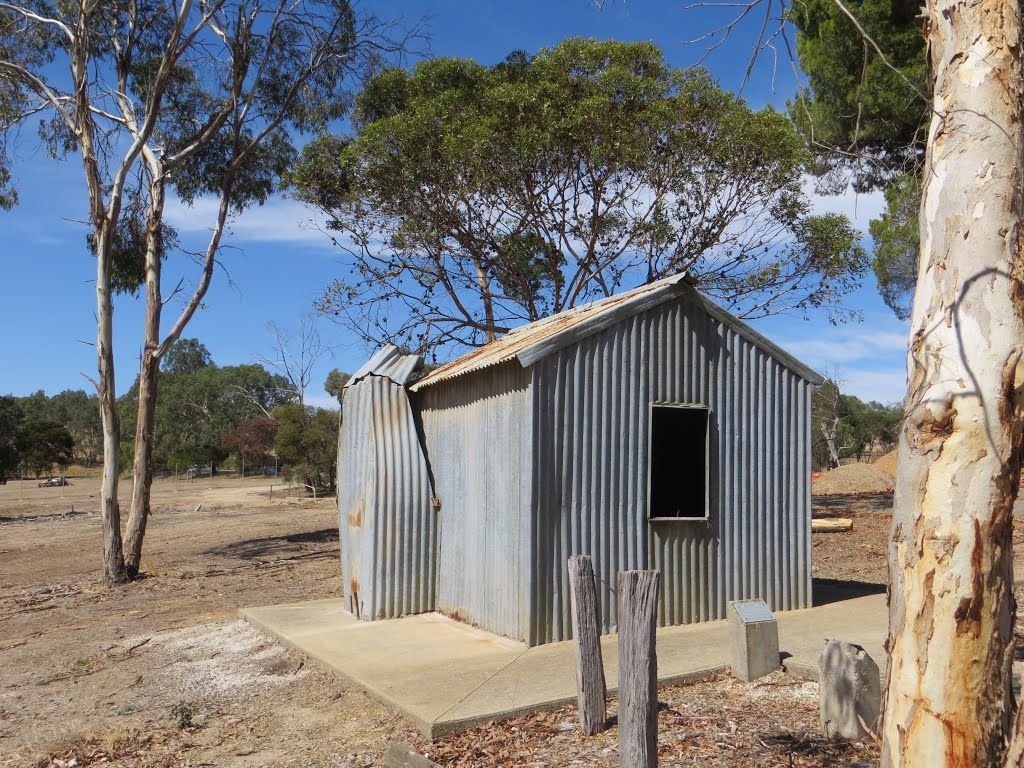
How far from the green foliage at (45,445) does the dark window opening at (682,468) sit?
4863 centimetres

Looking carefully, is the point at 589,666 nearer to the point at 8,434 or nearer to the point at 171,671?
the point at 171,671

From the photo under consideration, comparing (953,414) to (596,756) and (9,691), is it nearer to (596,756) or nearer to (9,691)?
(596,756)

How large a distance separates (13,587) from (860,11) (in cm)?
1943

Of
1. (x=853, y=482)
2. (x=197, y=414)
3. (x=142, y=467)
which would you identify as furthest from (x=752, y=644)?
(x=197, y=414)

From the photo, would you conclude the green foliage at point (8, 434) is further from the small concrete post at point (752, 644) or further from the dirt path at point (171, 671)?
the small concrete post at point (752, 644)

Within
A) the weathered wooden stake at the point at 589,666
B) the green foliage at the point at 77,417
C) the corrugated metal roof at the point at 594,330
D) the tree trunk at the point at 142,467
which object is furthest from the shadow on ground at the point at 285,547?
the green foliage at the point at 77,417

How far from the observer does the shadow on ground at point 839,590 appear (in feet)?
32.0

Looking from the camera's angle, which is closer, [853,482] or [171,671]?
[171,671]

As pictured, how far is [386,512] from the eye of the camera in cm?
900

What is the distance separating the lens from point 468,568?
28.4 ft

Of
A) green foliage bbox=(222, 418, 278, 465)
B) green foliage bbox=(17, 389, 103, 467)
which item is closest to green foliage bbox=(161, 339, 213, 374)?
green foliage bbox=(17, 389, 103, 467)

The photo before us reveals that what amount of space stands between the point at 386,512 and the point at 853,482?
21.5m

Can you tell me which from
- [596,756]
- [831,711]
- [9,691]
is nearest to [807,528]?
[831,711]

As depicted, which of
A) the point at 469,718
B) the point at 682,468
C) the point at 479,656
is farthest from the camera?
the point at 682,468
